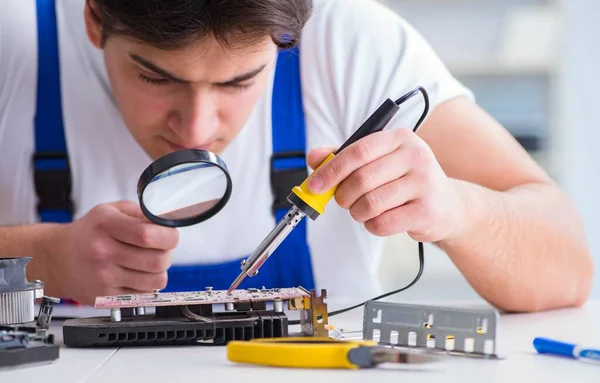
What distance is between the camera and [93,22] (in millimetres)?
1486

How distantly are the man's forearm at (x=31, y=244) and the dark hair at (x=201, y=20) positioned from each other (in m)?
0.48

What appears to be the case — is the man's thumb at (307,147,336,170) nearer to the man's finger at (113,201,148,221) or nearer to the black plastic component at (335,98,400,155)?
the black plastic component at (335,98,400,155)

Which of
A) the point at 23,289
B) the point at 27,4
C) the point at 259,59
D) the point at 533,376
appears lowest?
the point at 533,376

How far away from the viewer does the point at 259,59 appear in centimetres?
133

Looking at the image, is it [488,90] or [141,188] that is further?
[488,90]

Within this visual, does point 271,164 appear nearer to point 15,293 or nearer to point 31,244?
point 31,244

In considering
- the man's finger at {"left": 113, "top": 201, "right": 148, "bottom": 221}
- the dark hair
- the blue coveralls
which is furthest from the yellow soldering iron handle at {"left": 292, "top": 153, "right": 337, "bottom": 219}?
the blue coveralls

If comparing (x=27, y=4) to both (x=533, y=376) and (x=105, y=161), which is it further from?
(x=533, y=376)

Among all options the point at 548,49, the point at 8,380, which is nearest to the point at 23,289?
the point at 8,380

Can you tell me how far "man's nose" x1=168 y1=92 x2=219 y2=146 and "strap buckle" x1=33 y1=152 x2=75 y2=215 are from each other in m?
0.43

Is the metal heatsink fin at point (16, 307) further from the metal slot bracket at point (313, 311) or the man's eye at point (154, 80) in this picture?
the man's eye at point (154, 80)

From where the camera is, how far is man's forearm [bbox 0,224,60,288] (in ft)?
4.88

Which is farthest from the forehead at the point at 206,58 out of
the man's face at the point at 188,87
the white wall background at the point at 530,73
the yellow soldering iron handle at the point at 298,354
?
the white wall background at the point at 530,73

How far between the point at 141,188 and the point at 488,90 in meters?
2.66
